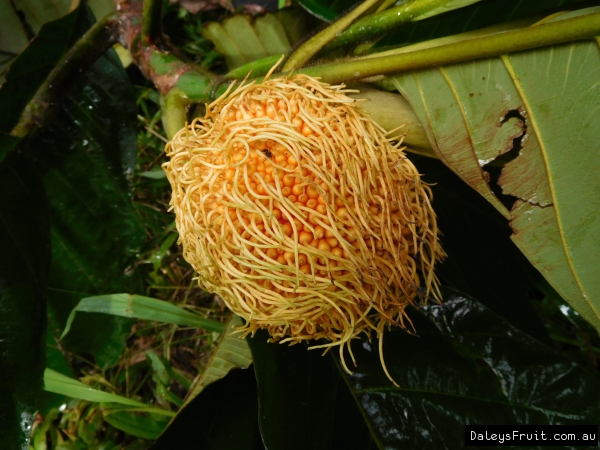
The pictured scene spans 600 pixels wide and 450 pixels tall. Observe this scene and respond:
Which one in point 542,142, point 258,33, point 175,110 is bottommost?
point 542,142

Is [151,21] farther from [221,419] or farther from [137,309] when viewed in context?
[221,419]

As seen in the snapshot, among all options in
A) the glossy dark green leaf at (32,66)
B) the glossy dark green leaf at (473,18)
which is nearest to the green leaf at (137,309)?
the glossy dark green leaf at (32,66)

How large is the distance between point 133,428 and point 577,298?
35.6 inches

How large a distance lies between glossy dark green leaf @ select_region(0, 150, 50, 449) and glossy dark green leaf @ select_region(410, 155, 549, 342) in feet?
2.57

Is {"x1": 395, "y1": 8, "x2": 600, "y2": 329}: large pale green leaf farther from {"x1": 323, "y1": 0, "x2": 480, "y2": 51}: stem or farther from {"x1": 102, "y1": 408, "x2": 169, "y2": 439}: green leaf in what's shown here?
{"x1": 102, "y1": 408, "x2": 169, "y2": 439}: green leaf

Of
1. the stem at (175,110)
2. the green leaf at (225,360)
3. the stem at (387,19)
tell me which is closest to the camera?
the stem at (387,19)

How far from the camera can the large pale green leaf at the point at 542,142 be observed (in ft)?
1.91

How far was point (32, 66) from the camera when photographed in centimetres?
104

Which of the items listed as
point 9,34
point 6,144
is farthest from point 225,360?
point 9,34

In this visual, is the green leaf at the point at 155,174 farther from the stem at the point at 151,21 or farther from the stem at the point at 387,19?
the stem at the point at 387,19

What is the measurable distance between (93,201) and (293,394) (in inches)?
25.6

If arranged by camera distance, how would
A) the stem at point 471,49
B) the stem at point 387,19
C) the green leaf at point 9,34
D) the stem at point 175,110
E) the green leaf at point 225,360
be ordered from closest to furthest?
the stem at point 471,49 → the stem at point 387,19 → the green leaf at point 225,360 → the stem at point 175,110 → the green leaf at point 9,34

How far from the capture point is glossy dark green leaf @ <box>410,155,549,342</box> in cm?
100

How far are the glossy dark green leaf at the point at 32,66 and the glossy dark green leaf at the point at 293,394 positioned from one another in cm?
76
